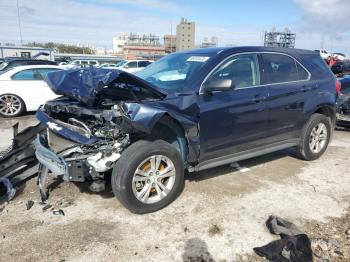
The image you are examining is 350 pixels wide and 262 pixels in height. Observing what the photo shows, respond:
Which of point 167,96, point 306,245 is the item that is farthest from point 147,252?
point 167,96

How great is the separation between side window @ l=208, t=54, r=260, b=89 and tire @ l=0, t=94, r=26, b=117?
7517 millimetres

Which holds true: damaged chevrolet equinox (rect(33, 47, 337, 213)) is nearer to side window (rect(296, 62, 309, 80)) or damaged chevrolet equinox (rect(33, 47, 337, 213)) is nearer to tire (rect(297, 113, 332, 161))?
side window (rect(296, 62, 309, 80))

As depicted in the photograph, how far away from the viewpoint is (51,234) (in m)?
3.49

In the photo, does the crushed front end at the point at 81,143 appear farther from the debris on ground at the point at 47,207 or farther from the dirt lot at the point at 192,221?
the dirt lot at the point at 192,221

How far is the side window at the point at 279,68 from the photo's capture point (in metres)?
4.87

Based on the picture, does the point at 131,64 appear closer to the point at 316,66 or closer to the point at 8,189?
the point at 316,66

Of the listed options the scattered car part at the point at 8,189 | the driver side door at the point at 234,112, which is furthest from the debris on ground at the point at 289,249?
A: the scattered car part at the point at 8,189

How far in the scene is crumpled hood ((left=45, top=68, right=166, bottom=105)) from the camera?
3734 mm

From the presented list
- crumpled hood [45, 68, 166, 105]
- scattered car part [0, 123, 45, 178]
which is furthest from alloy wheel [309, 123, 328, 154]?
scattered car part [0, 123, 45, 178]

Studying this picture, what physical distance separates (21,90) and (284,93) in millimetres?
7791

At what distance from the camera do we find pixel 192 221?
374 cm

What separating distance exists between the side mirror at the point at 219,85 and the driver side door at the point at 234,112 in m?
0.06

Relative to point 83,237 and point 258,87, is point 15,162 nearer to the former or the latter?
point 83,237

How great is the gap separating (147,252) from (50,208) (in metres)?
1.49
